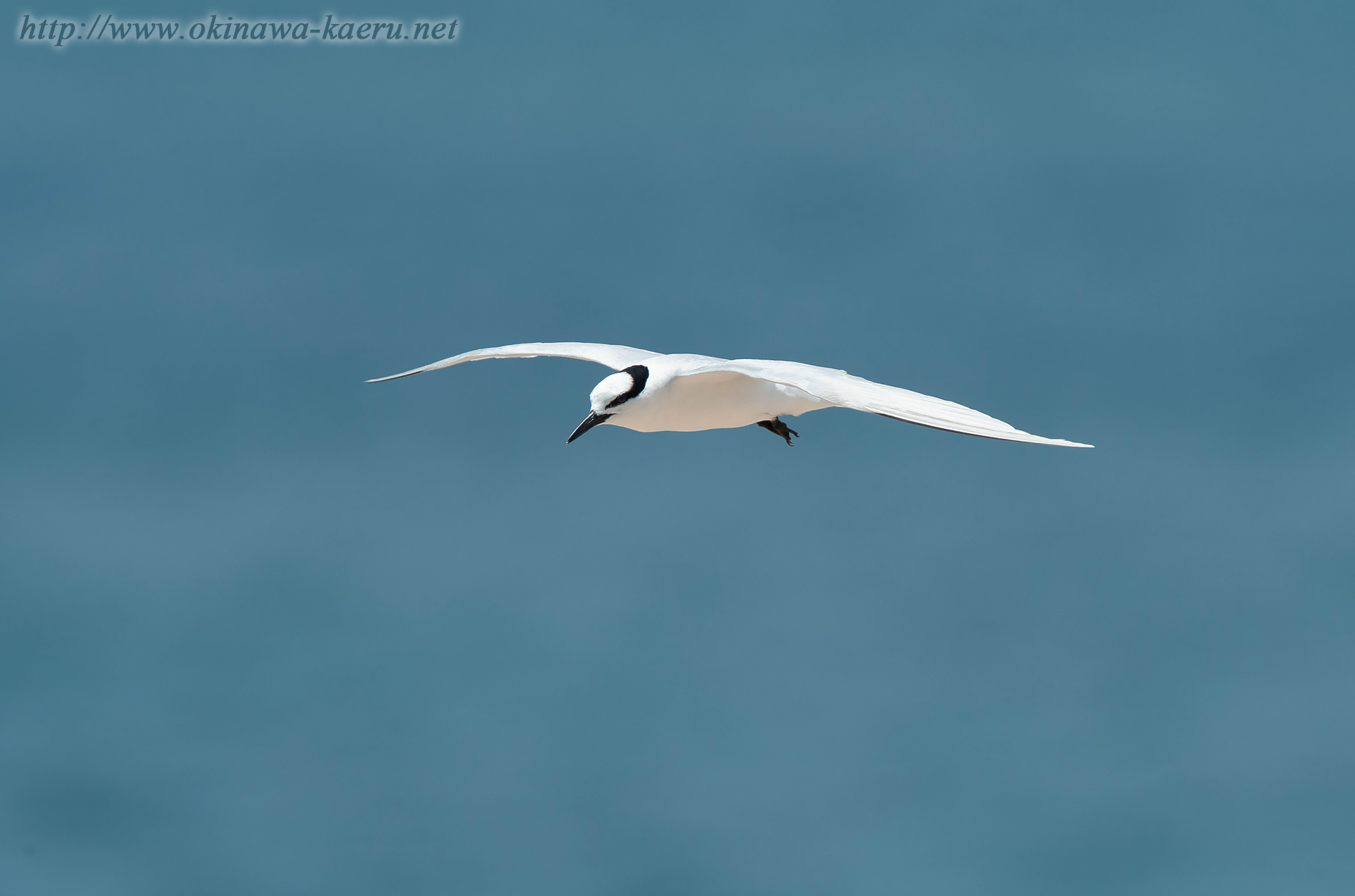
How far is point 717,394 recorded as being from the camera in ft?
61.9

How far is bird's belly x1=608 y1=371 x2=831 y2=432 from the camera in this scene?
18.5 metres

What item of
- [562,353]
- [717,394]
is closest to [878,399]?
[717,394]

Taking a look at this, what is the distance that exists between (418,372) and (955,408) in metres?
10.9

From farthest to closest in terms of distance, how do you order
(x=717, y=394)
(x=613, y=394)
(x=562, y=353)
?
1. (x=562, y=353)
2. (x=717, y=394)
3. (x=613, y=394)

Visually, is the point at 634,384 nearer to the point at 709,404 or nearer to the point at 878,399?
the point at 709,404

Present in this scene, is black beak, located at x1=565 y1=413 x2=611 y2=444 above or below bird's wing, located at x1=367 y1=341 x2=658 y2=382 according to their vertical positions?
below

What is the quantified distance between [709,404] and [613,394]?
1786 mm

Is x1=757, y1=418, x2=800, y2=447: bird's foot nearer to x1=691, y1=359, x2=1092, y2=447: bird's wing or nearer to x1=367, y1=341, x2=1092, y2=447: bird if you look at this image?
x1=367, y1=341, x2=1092, y2=447: bird

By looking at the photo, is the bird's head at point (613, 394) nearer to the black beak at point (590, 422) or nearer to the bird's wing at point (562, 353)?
the black beak at point (590, 422)

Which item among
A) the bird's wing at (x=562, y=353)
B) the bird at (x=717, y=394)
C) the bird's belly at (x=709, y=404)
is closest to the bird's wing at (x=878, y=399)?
the bird at (x=717, y=394)

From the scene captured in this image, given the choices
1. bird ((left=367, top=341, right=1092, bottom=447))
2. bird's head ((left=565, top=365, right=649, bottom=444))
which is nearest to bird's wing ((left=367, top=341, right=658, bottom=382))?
bird ((left=367, top=341, right=1092, bottom=447))

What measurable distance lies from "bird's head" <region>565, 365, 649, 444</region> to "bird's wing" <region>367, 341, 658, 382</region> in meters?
2.03

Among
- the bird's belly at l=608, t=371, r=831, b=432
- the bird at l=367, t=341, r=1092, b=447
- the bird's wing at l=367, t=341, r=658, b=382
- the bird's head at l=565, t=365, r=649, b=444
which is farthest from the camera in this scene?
the bird's wing at l=367, t=341, r=658, b=382

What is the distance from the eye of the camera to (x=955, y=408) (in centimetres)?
1464
